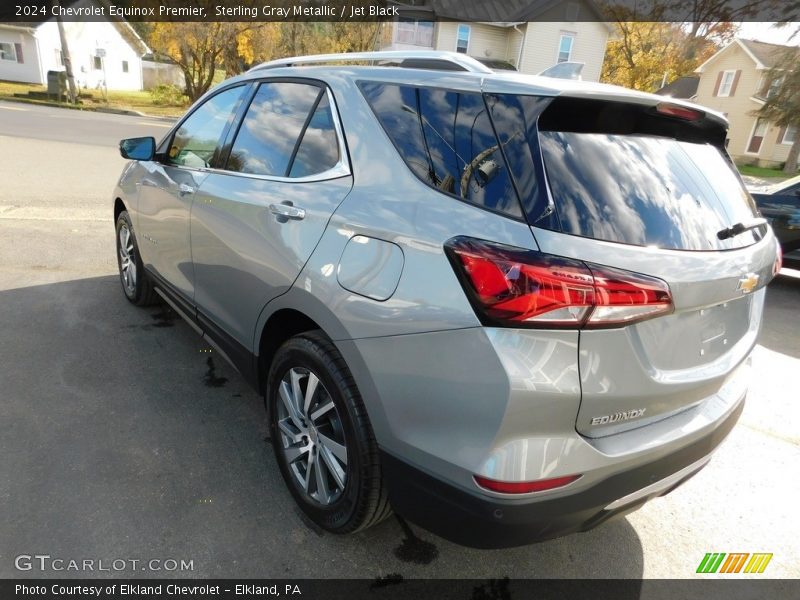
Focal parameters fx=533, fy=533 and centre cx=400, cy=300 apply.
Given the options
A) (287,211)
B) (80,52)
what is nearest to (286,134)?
(287,211)

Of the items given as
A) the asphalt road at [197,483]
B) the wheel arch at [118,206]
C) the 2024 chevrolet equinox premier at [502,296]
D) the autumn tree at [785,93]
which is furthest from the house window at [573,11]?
the 2024 chevrolet equinox premier at [502,296]

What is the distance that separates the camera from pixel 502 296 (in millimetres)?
1521

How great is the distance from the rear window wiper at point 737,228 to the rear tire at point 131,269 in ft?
12.4

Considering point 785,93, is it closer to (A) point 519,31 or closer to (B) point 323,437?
(A) point 519,31

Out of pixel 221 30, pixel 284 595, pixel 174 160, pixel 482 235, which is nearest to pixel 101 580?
pixel 284 595

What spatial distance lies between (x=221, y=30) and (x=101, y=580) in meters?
34.1

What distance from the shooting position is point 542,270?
59.0 inches

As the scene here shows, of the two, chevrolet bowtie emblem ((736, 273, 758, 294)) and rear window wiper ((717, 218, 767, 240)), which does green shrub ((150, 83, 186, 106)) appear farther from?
chevrolet bowtie emblem ((736, 273, 758, 294))

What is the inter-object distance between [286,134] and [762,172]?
3538 cm

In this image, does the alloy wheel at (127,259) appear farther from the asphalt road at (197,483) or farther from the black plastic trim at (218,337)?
the black plastic trim at (218,337)

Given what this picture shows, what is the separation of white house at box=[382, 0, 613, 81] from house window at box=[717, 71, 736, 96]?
10603mm

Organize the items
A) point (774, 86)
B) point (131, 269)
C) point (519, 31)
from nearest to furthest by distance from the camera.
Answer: point (131, 269), point (774, 86), point (519, 31)

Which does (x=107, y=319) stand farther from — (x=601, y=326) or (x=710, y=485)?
(x=710, y=485)

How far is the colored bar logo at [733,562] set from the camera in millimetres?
2338
